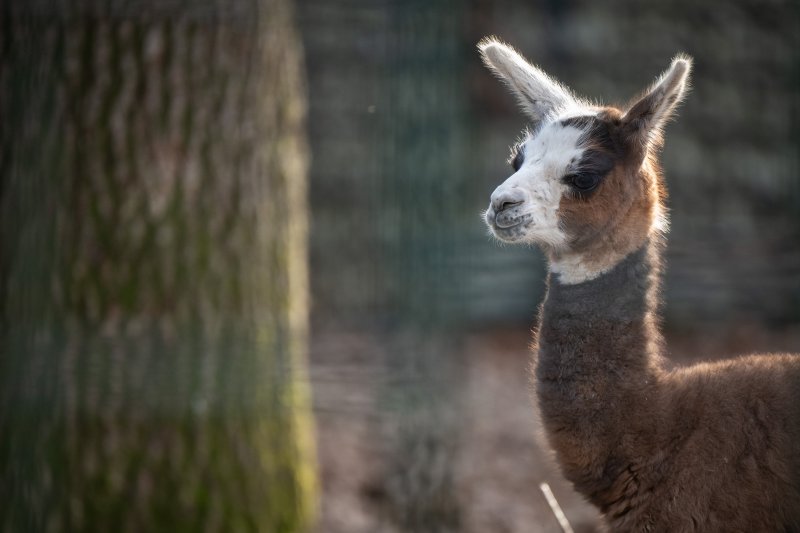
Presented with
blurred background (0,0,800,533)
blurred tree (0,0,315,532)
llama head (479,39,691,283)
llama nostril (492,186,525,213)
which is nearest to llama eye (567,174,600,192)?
llama head (479,39,691,283)

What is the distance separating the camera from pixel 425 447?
4906 mm

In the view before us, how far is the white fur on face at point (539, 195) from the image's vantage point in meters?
3.22

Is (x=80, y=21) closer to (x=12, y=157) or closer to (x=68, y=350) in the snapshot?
(x=12, y=157)

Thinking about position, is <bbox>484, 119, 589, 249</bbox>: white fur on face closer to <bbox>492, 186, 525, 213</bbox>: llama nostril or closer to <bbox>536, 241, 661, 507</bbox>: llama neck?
<bbox>492, 186, 525, 213</bbox>: llama nostril

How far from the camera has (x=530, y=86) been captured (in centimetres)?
376

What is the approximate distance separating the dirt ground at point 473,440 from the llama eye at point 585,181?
1694mm

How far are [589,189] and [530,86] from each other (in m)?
0.65

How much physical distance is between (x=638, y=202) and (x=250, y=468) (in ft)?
7.61

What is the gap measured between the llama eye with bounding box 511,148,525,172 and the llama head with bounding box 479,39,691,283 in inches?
2.3

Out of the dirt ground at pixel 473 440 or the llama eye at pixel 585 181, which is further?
the dirt ground at pixel 473 440

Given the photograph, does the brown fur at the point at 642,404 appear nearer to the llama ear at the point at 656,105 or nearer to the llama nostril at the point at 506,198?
the llama ear at the point at 656,105

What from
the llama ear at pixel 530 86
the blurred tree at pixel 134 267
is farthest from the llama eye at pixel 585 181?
the blurred tree at pixel 134 267

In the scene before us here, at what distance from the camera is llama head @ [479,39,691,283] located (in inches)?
127

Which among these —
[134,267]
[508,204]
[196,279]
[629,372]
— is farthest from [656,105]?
[134,267]
